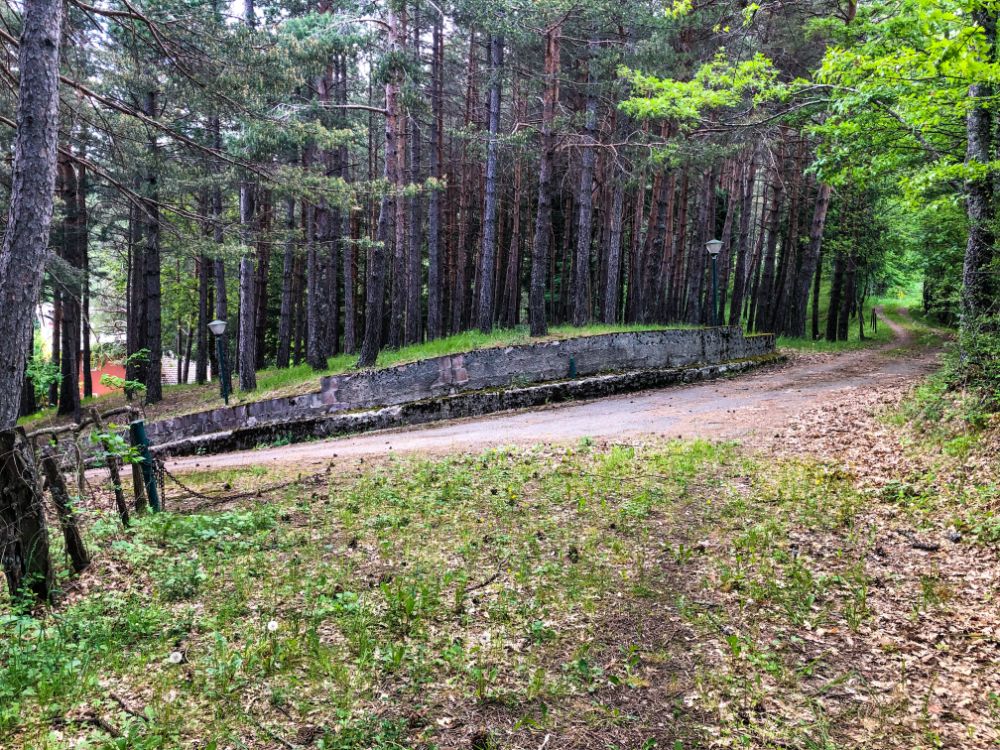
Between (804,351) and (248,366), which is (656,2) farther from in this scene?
(248,366)

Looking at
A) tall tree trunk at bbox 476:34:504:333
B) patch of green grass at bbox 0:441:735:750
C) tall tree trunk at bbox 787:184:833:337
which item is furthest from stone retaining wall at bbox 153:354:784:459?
tall tree trunk at bbox 787:184:833:337

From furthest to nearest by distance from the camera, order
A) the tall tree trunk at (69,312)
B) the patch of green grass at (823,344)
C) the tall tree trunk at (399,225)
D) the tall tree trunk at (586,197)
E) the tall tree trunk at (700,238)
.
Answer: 1. the tall tree trunk at (700,238)
2. the patch of green grass at (823,344)
3. the tall tree trunk at (69,312)
4. the tall tree trunk at (586,197)
5. the tall tree trunk at (399,225)

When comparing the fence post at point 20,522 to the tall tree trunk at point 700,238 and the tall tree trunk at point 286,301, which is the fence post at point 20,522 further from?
the tall tree trunk at point 700,238

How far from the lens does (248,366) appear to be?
18453mm

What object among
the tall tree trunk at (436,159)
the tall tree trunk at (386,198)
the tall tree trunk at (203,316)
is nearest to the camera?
the tall tree trunk at (386,198)

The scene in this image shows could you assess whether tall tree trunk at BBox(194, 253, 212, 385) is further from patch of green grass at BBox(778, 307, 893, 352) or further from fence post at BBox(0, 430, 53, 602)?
patch of green grass at BBox(778, 307, 893, 352)

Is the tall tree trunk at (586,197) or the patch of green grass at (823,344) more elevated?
the tall tree trunk at (586,197)

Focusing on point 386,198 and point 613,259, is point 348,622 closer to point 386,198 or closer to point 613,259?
point 386,198

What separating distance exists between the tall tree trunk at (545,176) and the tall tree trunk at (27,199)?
11030mm

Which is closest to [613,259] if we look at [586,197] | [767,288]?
[586,197]

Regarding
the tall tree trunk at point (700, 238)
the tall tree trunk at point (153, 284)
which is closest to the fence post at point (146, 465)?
the tall tree trunk at point (153, 284)

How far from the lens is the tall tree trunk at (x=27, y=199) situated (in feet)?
18.2

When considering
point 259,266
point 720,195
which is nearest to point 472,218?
point 259,266

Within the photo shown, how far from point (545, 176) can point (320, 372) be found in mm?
8830
